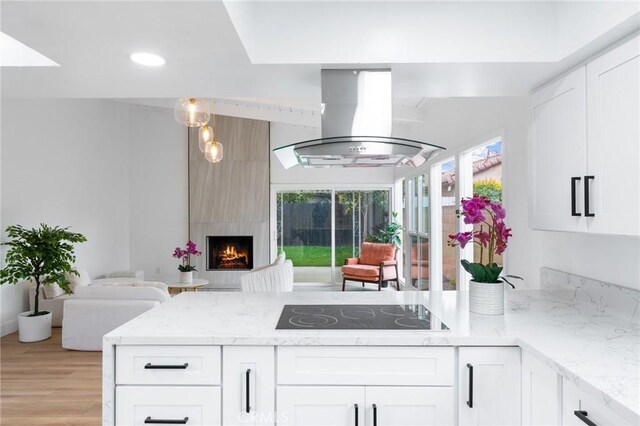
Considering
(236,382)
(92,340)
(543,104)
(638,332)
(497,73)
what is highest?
(497,73)

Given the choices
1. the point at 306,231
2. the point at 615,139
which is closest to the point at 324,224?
the point at 306,231

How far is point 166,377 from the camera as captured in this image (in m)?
1.56

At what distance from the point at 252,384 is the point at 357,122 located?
1.29m

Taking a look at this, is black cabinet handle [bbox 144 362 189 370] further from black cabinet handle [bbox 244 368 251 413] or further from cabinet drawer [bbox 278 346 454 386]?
cabinet drawer [bbox 278 346 454 386]

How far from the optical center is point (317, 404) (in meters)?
1.54

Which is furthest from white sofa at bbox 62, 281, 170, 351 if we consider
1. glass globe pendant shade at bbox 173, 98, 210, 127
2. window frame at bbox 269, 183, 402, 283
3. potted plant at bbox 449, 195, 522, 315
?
window frame at bbox 269, 183, 402, 283

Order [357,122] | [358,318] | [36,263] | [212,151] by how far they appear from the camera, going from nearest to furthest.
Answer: [358,318] < [357,122] < [36,263] < [212,151]

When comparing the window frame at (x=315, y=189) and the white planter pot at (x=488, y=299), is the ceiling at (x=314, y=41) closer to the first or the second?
the white planter pot at (x=488, y=299)

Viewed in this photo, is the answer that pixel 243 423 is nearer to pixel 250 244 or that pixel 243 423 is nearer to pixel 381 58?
pixel 381 58

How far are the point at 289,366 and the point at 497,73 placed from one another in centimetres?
166

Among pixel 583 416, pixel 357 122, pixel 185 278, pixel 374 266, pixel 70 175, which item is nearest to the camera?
pixel 583 416

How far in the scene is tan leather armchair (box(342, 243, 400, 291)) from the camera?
7000mm

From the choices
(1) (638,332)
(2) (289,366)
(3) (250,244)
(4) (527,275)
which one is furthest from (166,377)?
(3) (250,244)

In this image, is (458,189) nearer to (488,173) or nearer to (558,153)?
(488,173)
